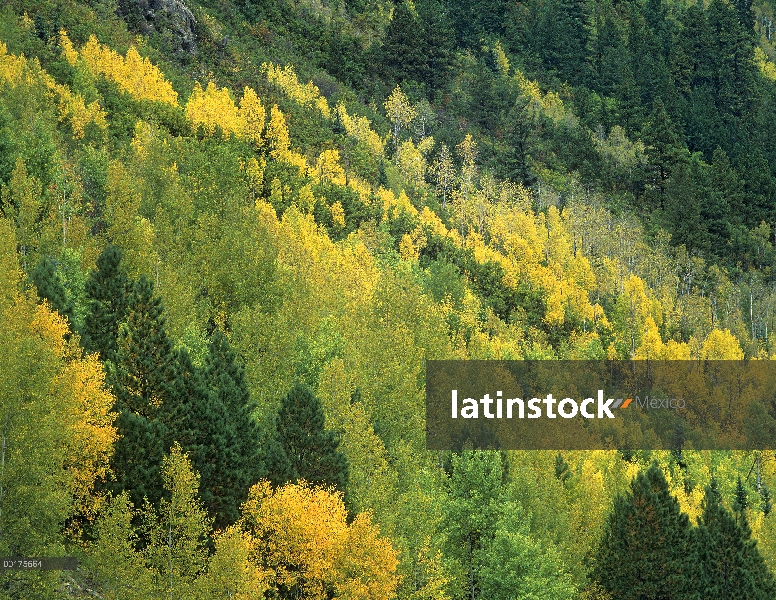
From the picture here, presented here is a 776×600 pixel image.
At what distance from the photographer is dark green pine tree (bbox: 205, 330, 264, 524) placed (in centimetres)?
4188

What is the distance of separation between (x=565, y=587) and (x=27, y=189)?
39717 mm

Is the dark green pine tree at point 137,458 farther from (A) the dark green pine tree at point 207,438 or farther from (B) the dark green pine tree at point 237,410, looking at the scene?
(B) the dark green pine tree at point 237,410

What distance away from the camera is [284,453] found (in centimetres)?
4300

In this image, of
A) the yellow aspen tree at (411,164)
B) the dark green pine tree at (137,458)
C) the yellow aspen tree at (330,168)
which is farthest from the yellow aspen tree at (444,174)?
the dark green pine tree at (137,458)

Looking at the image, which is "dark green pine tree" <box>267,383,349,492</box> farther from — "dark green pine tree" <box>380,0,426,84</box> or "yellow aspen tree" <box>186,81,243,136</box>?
"dark green pine tree" <box>380,0,426,84</box>

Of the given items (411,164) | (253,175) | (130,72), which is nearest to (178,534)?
(253,175)

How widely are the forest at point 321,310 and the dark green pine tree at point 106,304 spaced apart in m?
0.15

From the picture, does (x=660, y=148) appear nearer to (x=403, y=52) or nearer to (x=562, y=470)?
(x=403, y=52)

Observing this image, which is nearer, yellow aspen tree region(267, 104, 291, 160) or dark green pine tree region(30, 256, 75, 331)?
dark green pine tree region(30, 256, 75, 331)

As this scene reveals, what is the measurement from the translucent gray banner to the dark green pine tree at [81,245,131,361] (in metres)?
18.9

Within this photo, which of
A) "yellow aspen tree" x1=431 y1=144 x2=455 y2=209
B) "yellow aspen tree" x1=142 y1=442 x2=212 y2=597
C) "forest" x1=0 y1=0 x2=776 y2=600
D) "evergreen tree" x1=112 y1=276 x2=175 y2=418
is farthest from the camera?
"yellow aspen tree" x1=431 y1=144 x2=455 y2=209

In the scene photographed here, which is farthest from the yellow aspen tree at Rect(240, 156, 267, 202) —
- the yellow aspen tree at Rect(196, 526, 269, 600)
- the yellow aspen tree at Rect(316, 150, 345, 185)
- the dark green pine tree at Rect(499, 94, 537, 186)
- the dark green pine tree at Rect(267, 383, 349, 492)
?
the yellow aspen tree at Rect(196, 526, 269, 600)

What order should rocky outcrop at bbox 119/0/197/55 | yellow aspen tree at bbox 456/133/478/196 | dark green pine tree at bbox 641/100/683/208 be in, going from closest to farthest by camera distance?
rocky outcrop at bbox 119/0/197/55 → yellow aspen tree at bbox 456/133/478/196 → dark green pine tree at bbox 641/100/683/208

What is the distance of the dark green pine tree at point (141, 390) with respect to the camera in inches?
1554
